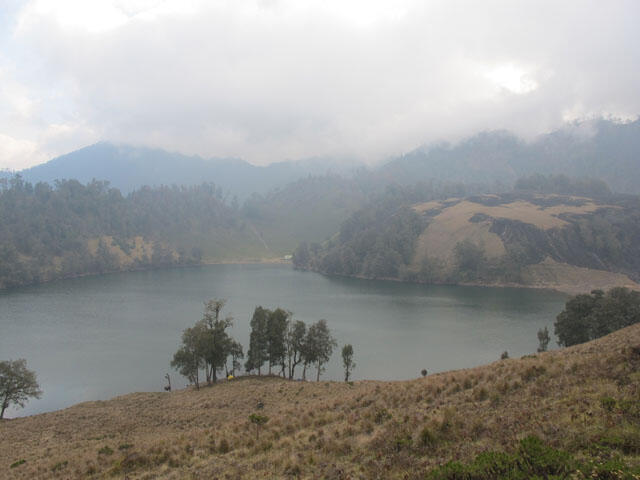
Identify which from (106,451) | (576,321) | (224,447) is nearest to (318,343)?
(106,451)

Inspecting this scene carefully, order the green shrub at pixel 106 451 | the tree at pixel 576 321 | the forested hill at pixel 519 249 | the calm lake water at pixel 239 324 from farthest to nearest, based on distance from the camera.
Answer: the forested hill at pixel 519 249 → the calm lake water at pixel 239 324 → the tree at pixel 576 321 → the green shrub at pixel 106 451

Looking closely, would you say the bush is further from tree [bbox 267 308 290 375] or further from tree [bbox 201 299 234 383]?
tree [bbox 267 308 290 375]

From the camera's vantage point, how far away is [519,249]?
154 meters

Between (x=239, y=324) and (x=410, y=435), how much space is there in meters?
78.4

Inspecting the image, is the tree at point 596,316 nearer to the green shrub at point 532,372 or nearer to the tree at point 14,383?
the green shrub at point 532,372

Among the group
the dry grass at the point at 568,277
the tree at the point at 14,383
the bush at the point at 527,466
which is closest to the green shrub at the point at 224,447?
the bush at the point at 527,466

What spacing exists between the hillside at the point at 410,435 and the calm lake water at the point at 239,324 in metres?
35.4

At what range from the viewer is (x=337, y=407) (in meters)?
22.9

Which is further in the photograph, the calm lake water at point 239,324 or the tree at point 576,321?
the calm lake water at point 239,324

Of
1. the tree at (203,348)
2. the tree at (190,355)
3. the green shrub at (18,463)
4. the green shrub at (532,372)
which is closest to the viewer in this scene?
the green shrub at (532,372)

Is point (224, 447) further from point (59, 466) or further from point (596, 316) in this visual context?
point (596, 316)

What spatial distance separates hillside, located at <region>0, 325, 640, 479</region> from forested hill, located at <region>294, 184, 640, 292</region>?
137 meters

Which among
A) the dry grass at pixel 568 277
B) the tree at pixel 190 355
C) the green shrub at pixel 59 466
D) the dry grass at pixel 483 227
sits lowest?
the tree at pixel 190 355

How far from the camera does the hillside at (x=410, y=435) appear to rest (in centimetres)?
1088
